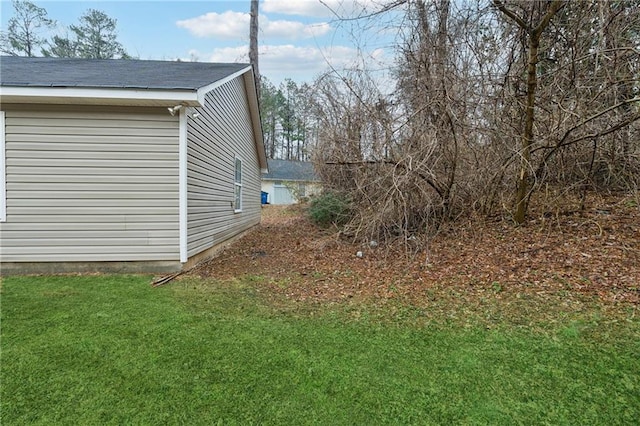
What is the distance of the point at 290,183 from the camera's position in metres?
19.5

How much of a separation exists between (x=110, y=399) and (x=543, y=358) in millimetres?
3169

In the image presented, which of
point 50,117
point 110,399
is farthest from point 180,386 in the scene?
point 50,117

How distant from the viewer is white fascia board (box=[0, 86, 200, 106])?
434cm

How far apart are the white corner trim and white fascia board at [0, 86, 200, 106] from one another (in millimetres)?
347

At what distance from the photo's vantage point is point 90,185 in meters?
4.87

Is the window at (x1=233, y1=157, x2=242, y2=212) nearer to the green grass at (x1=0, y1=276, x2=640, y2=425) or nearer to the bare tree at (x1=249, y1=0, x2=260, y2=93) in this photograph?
the green grass at (x1=0, y1=276, x2=640, y2=425)

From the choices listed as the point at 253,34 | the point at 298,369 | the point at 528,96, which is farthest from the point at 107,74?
the point at 253,34

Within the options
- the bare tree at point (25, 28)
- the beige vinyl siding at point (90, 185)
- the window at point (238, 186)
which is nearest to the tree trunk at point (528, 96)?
the beige vinyl siding at point (90, 185)

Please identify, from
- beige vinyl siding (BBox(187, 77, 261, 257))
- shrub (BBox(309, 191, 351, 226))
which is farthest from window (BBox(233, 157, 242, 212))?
shrub (BBox(309, 191, 351, 226))

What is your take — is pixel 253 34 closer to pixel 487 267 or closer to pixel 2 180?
pixel 2 180

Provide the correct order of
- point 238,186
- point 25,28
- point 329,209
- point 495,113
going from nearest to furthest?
point 495,113 → point 238,186 → point 329,209 → point 25,28

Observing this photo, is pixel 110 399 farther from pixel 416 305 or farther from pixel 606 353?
pixel 606 353

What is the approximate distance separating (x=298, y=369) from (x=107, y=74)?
5460mm

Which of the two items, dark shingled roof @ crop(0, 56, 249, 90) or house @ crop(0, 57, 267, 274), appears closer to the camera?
dark shingled roof @ crop(0, 56, 249, 90)
